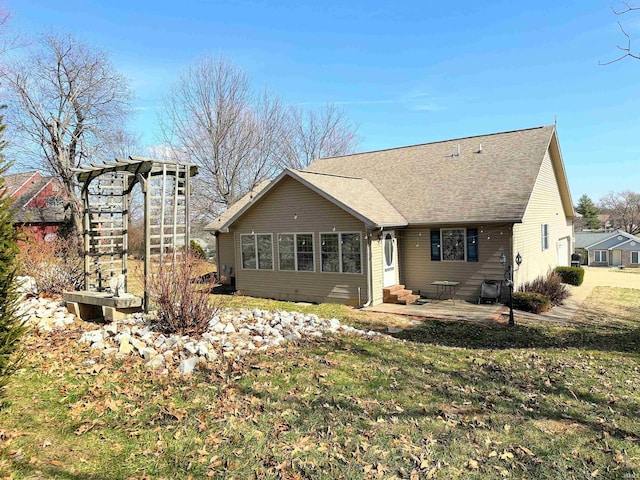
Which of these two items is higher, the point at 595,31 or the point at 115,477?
the point at 595,31

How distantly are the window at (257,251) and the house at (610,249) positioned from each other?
4760 cm

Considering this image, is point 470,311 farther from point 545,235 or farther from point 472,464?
point 472,464

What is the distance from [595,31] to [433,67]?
491 inches

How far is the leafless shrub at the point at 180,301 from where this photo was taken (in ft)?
21.4

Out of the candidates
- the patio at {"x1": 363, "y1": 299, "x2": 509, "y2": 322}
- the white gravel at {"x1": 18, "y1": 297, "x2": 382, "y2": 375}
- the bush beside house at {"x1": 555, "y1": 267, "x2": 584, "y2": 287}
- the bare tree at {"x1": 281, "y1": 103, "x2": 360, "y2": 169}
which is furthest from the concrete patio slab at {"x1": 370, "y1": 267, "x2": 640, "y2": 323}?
the bare tree at {"x1": 281, "y1": 103, "x2": 360, "y2": 169}

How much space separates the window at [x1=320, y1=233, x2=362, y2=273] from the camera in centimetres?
1351

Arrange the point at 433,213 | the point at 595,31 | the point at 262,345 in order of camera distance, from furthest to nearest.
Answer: the point at 433,213
the point at 595,31
the point at 262,345

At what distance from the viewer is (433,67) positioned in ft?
67.6

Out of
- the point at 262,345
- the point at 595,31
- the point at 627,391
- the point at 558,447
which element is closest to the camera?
the point at 558,447

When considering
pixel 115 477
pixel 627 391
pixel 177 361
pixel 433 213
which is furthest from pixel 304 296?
pixel 115 477

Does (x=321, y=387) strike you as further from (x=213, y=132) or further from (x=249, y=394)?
(x=213, y=132)

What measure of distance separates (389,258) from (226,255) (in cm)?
872

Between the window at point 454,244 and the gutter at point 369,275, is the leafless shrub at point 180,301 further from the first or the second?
the window at point 454,244

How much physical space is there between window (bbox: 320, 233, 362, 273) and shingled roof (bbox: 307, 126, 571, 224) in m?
2.10
